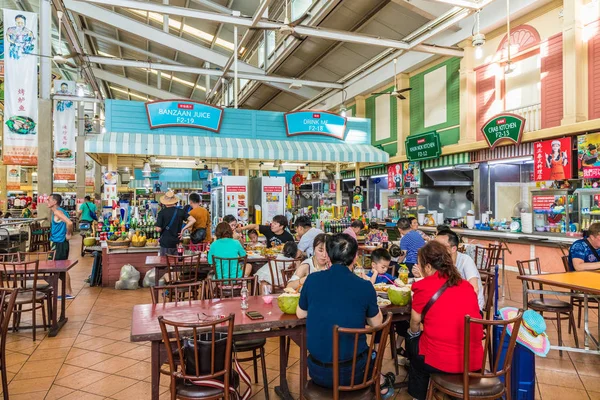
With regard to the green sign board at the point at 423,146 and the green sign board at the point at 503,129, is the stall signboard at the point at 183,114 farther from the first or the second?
the green sign board at the point at 503,129

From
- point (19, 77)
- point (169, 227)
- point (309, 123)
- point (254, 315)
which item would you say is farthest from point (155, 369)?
point (19, 77)

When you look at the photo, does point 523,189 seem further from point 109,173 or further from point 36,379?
point 36,379

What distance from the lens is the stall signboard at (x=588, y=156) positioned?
7523 millimetres

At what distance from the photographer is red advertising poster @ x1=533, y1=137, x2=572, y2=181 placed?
8.07 metres

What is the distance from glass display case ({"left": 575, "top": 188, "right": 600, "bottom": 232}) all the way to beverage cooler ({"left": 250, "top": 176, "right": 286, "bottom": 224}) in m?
5.99

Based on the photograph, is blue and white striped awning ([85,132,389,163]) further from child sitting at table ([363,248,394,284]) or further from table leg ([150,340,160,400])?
table leg ([150,340,160,400])

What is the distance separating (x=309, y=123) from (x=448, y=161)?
13.4ft

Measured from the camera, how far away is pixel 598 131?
7574 mm

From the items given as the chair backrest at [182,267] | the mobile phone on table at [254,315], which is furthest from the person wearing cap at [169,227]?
the mobile phone on table at [254,315]

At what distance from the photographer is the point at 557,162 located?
8250 millimetres

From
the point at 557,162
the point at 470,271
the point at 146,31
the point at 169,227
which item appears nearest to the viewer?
the point at 470,271

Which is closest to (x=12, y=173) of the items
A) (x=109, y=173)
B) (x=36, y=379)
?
(x=109, y=173)

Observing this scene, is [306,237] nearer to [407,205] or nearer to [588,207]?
[588,207]

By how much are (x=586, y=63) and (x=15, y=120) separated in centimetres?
1212
